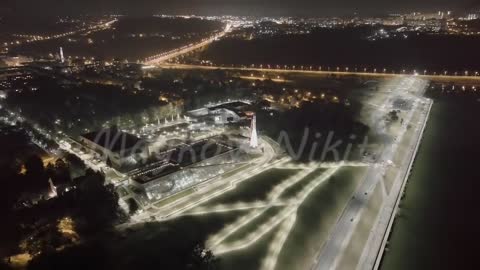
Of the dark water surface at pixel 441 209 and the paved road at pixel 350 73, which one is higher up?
the paved road at pixel 350 73

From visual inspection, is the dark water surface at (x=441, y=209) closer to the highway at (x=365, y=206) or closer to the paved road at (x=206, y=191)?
the highway at (x=365, y=206)

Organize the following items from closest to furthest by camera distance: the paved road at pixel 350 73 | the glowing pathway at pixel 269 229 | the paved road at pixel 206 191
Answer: the glowing pathway at pixel 269 229 < the paved road at pixel 206 191 < the paved road at pixel 350 73

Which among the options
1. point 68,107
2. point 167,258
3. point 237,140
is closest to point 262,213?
point 167,258

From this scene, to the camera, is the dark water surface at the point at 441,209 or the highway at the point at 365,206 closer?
the highway at the point at 365,206

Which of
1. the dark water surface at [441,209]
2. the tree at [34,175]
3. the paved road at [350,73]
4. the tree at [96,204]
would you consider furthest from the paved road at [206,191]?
the paved road at [350,73]

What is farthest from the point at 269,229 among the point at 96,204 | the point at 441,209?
the point at 441,209

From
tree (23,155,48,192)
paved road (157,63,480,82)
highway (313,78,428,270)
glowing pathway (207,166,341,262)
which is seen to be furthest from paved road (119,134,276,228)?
paved road (157,63,480,82)

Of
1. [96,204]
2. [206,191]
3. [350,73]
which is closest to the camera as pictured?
[96,204]

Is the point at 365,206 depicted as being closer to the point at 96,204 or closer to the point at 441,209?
the point at 441,209

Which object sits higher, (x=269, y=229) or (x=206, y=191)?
(x=206, y=191)

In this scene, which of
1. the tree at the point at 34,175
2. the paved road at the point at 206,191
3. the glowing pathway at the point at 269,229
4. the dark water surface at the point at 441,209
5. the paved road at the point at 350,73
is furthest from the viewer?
the paved road at the point at 350,73

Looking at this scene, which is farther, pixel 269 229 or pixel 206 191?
pixel 206 191

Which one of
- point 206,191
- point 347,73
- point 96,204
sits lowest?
point 206,191

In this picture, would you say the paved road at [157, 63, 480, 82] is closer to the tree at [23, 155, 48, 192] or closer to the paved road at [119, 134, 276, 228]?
the paved road at [119, 134, 276, 228]
